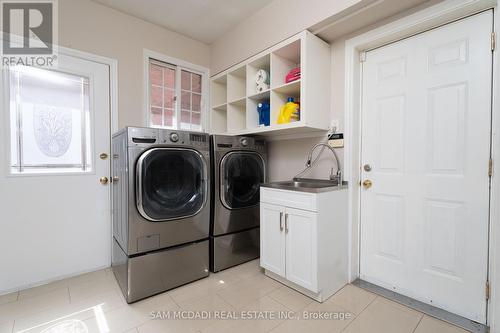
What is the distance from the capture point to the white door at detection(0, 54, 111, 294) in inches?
73.1

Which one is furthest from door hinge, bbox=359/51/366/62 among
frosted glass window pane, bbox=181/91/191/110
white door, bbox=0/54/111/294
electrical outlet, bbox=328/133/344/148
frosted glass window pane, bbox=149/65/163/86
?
white door, bbox=0/54/111/294

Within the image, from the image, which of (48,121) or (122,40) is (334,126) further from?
(48,121)

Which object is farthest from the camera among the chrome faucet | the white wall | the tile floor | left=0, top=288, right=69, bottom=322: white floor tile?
the white wall

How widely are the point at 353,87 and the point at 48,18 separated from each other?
2.71 metres

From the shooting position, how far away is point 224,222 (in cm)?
223

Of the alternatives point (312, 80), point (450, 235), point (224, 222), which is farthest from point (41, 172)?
point (450, 235)

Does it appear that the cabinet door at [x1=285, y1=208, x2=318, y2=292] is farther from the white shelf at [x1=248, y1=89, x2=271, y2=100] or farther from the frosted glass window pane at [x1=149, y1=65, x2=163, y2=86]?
the frosted glass window pane at [x1=149, y1=65, x2=163, y2=86]

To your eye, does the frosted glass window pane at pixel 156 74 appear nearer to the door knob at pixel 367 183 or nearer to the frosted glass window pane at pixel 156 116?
→ the frosted glass window pane at pixel 156 116

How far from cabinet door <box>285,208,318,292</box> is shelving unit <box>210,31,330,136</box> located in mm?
752

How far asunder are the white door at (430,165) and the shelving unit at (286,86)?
15.0 inches

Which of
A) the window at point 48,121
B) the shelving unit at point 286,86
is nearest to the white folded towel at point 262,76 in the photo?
the shelving unit at point 286,86

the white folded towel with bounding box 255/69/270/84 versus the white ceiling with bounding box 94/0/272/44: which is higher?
the white ceiling with bounding box 94/0/272/44

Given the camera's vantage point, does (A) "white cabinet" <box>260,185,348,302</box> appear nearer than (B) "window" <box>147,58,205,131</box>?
Yes

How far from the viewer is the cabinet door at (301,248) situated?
169 cm
